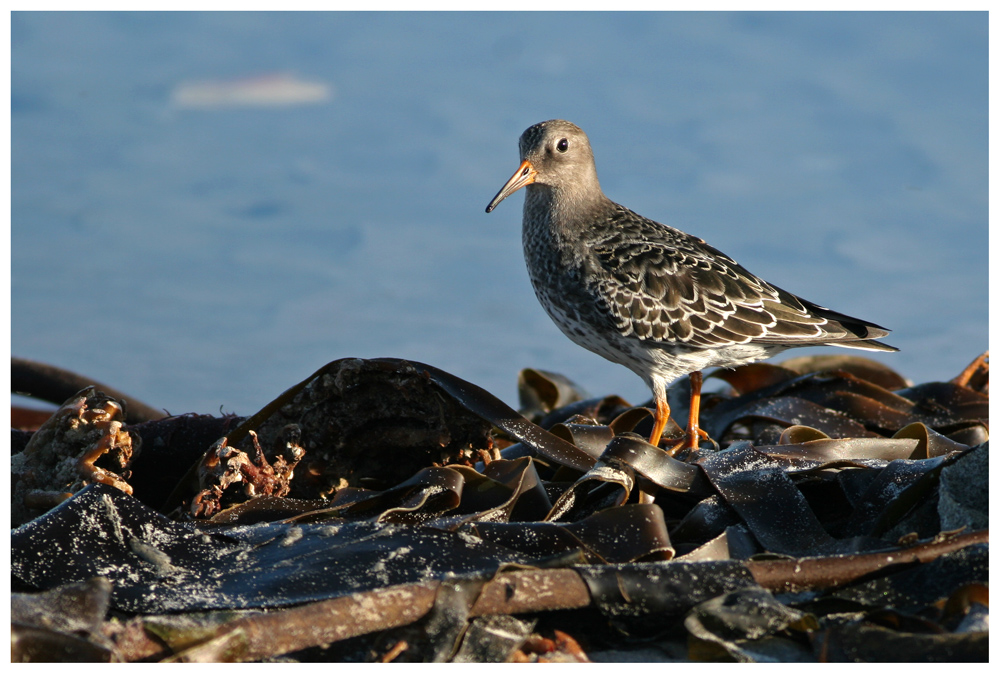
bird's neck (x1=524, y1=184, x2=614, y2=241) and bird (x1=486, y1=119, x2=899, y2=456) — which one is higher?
bird's neck (x1=524, y1=184, x2=614, y2=241)

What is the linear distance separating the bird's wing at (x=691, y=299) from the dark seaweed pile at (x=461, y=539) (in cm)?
118

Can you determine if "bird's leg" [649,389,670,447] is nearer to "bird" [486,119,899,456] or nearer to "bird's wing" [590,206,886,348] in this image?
"bird" [486,119,899,456]

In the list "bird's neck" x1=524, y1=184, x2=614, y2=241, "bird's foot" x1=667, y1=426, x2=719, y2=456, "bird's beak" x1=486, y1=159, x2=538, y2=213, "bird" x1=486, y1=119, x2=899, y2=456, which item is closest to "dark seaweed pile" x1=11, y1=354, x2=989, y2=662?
"bird's foot" x1=667, y1=426, x2=719, y2=456

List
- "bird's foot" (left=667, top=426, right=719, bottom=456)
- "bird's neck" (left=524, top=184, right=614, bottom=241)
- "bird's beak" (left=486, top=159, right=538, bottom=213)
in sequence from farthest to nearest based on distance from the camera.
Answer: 1. "bird's beak" (left=486, top=159, right=538, bottom=213)
2. "bird's neck" (left=524, top=184, right=614, bottom=241)
3. "bird's foot" (left=667, top=426, right=719, bottom=456)

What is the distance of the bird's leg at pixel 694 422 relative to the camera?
3.69 meters

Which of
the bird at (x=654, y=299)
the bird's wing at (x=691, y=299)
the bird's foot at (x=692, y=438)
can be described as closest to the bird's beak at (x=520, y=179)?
the bird at (x=654, y=299)

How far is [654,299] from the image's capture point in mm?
4258

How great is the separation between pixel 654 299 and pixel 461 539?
7.75ft

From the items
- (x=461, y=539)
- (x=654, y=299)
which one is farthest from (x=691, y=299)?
(x=461, y=539)

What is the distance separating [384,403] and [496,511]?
1.95 ft

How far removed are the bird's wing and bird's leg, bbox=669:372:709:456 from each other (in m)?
0.18

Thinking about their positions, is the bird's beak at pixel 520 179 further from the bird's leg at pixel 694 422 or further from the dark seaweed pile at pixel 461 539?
the dark seaweed pile at pixel 461 539

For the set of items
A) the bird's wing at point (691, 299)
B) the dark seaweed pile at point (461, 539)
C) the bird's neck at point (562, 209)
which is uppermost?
the bird's neck at point (562, 209)

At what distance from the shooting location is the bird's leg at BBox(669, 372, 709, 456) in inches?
145
